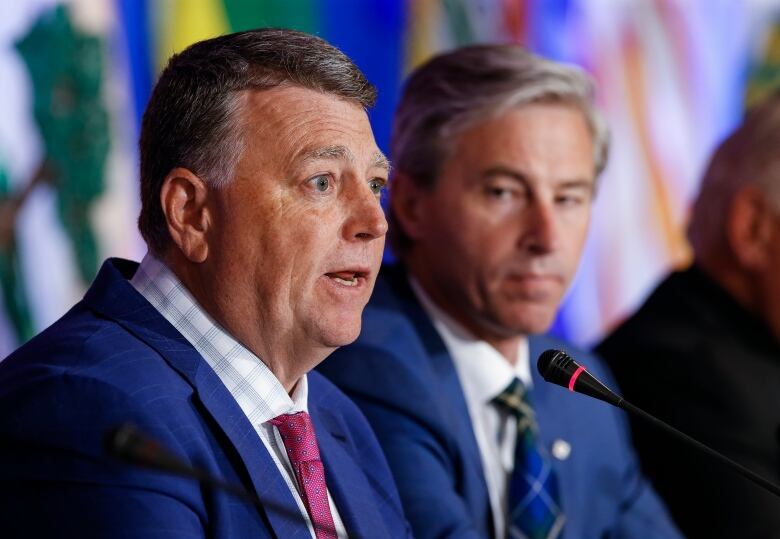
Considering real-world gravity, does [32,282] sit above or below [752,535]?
above

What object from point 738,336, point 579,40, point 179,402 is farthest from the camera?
point 579,40

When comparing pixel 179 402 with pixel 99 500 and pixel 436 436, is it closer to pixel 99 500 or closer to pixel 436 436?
pixel 99 500

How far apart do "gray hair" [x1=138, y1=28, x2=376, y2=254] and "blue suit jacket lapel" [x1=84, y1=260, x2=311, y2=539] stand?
0.09m

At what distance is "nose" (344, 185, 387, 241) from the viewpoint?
5.14ft

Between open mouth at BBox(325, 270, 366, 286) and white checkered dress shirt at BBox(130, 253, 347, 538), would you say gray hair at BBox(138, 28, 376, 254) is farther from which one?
open mouth at BBox(325, 270, 366, 286)

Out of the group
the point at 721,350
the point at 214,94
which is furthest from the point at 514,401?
the point at 214,94

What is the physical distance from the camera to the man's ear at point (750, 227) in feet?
Answer: 9.36

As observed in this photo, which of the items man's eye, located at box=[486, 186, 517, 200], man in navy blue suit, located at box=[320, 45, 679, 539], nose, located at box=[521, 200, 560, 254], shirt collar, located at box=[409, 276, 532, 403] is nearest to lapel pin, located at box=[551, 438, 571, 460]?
man in navy blue suit, located at box=[320, 45, 679, 539]

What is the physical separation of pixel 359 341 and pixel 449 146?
1.39 feet

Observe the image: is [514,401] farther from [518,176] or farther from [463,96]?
[463,96]

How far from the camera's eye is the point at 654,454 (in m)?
2.63

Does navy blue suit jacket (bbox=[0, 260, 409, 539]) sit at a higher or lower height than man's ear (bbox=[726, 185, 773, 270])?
higher

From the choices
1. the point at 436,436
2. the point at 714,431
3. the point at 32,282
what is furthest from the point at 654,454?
the point at 32,282

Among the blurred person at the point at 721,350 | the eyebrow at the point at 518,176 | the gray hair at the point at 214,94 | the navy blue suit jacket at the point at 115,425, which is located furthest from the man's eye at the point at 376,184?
the blurred person at the point at 721,350
